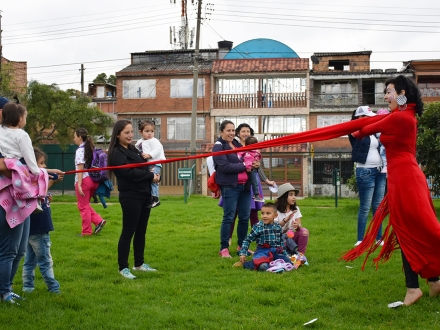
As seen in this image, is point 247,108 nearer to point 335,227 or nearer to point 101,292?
point 335,227

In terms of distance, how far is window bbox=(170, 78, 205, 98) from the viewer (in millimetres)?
39312

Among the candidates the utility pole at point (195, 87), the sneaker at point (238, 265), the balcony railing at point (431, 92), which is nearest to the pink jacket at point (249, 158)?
the sneaker at point (238, 265)

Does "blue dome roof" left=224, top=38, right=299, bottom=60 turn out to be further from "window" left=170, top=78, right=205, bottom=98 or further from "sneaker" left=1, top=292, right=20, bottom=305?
"sneaker" left=1, top=292, right=20, bottom=305

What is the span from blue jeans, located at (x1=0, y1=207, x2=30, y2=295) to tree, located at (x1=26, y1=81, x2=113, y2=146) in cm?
2639

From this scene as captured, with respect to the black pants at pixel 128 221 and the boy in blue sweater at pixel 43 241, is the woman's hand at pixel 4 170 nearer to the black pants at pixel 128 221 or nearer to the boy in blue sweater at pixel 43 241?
the boy in blue sweater at pixel 43 241

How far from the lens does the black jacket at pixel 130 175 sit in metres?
6.43

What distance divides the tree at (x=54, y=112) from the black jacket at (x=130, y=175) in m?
25.1

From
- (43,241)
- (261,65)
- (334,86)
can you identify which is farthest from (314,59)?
(43,241)

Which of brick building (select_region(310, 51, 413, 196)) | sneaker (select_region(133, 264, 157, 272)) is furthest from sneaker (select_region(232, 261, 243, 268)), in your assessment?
brick building (select_region(310, 51, 413, 196))

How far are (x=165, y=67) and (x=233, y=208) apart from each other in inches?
1357

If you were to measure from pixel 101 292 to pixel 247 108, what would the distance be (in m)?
34.3

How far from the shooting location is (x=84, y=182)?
10016 mm

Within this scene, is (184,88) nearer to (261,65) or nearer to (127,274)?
(261,65)

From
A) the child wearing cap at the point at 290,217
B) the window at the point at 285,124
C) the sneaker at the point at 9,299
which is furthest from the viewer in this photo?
the window at the point at 285,124
